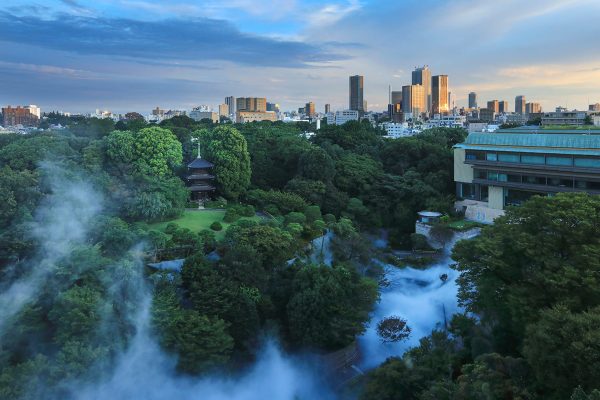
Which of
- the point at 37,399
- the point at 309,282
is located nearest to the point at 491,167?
the point at 309,282

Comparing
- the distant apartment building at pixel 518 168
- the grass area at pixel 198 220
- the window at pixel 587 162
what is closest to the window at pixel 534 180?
the distant apartment building at pixel 518 168

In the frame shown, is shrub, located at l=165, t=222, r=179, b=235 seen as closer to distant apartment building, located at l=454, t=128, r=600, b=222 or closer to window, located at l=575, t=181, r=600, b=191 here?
distant apartment building, located at l=454, t=128, r=600, b=222

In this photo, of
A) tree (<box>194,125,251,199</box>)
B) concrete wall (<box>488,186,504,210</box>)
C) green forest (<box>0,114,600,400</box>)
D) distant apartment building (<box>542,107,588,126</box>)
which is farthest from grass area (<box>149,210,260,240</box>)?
distant apartment building (<box>542,107,588,126</box>)

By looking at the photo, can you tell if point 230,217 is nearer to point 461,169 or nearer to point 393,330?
point 393,330

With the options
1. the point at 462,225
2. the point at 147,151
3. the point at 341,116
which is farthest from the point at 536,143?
the point at 341,116

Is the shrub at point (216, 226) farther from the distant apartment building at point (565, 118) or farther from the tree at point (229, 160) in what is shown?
the distant apartment building at point (565, 118)

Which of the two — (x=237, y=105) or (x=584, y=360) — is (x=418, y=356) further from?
(x=237, y=105)

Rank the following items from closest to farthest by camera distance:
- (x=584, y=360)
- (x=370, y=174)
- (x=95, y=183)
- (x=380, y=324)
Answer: (x=584, y=360) < (x=380, y=324) < (x=95, y=183) < (x=370, y=174)
